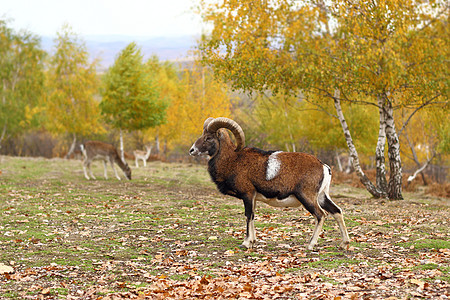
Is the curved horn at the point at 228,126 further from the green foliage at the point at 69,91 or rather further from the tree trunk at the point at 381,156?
the green foliage at the point at 69,91

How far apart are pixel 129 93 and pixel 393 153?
58.0 feet

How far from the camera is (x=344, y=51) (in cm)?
1612

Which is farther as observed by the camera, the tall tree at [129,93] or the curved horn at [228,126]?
the tall tree at [129,93]

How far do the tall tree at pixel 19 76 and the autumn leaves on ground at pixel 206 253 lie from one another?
30.4m

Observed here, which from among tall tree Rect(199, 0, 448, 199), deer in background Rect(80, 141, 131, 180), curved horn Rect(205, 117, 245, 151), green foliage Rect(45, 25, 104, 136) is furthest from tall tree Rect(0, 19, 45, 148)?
curved horn Rect(205, 117, 245, 151)

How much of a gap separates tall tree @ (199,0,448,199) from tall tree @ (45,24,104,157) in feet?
82.0

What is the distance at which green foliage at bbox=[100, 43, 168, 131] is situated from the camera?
29.4m

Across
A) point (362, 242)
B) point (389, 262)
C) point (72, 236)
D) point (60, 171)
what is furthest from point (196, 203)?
point (60, 171)

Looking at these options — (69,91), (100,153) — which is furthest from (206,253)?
(69,91)

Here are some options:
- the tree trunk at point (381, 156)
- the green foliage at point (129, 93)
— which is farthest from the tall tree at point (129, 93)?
the tree trunk at point (381, 156)

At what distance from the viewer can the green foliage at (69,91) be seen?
41.7 meters

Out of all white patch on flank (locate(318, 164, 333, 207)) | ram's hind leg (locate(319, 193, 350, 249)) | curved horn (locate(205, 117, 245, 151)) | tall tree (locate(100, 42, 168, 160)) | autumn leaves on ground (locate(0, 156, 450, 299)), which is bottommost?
autumn leaves on ground (locate(0, 156, 450, 299))

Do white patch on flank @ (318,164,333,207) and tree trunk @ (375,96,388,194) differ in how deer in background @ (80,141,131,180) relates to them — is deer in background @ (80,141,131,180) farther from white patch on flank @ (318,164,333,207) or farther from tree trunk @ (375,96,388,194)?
white patch on flank @ (318,164,333,207)

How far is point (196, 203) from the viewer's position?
1594cm
